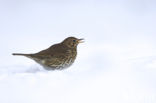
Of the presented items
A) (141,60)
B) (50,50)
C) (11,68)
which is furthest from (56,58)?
(141,60)

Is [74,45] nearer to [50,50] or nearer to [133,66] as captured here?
[50,50]

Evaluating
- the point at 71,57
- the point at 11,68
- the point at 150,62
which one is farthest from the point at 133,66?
the point at 11,68

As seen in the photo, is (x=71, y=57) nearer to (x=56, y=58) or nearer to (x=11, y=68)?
(x=56, y=58)

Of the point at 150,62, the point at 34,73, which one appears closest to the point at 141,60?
the point at 150,62

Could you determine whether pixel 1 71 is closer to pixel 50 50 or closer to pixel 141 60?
pixel 50 50
